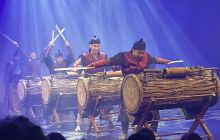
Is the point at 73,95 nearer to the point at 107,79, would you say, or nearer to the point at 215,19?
the point at 107,79

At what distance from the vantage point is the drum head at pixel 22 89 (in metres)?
12.7

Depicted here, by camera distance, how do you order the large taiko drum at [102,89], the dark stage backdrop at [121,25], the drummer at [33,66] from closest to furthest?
the large taiko drum at [102,89], the drummer at [33,66], the dark stage backdrop at [121,25]

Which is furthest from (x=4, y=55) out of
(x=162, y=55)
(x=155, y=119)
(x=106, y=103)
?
(x=155, y=119)

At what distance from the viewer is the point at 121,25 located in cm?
2077

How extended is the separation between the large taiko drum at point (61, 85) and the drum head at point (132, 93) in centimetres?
368

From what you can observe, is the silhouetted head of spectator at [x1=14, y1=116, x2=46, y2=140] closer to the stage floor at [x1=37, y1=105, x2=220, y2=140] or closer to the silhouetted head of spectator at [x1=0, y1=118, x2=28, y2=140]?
the silhouetted head of spectator at [x1=0, y1=118, x2=28, y2=140]

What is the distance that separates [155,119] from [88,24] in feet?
45.3

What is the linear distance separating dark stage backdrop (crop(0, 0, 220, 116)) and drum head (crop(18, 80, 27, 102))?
16.4 feet

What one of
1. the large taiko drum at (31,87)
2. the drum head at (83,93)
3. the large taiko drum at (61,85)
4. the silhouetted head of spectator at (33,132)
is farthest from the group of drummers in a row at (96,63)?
the silhouetted head of spectator at (33,132)

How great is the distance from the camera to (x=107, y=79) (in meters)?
8.75

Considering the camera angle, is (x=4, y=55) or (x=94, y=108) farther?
(x=4, y=55)

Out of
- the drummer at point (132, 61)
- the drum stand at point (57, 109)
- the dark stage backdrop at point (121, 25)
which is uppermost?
the dark stage backdrop at point (121, 25)

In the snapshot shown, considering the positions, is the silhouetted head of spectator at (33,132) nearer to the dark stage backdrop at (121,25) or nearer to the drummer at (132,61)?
the drummer at (132,61)

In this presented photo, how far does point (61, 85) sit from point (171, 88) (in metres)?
4.85
